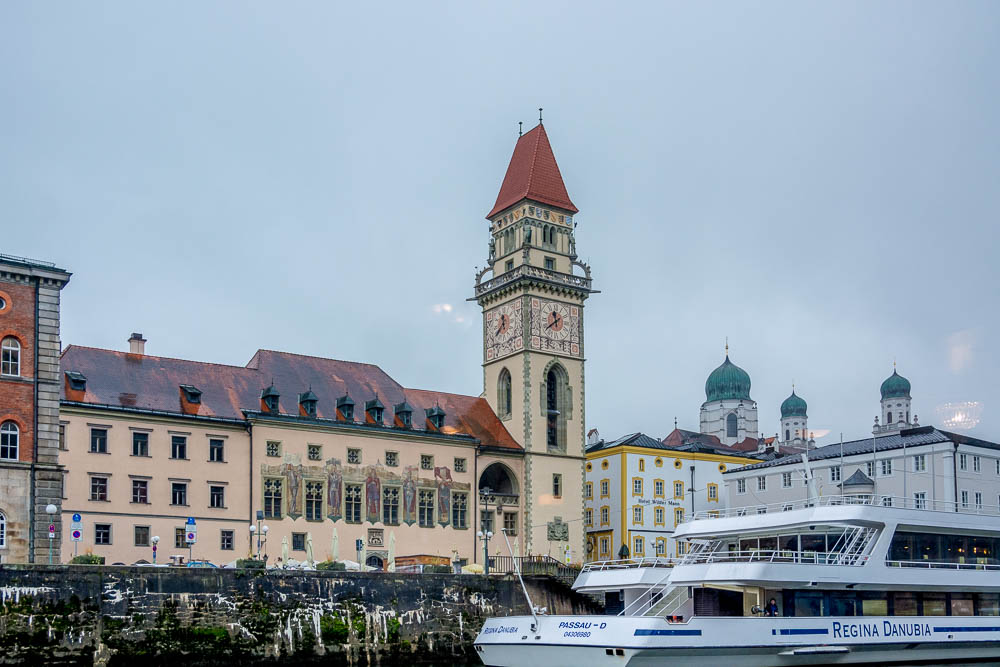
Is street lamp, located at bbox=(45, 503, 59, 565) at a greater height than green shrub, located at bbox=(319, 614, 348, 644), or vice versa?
street lamp, located at bbox=(45, 503, 59, 565)

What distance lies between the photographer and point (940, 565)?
40.7 metres

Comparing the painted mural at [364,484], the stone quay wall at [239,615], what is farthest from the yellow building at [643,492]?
the stone quay wall at [239,615]

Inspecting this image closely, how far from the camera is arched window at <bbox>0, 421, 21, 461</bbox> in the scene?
43531 mm

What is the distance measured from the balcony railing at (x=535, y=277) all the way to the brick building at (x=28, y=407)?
32.3m

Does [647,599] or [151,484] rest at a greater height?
[151,484]

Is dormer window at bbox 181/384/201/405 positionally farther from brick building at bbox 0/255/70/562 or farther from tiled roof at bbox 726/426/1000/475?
tiled roof at bbox 726/426/1000/475

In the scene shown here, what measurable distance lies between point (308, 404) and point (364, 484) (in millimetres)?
5164

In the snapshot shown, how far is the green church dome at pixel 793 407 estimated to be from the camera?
Answer: 177875mm

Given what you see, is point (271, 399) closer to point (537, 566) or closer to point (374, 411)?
point (374, 411)

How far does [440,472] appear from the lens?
2598 inches

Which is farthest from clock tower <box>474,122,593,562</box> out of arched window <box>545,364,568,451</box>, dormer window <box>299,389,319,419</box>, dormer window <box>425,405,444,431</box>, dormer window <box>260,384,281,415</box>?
dormer window <box>260,384,281,415</box>

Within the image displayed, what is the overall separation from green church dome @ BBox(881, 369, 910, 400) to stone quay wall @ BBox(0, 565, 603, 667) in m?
119

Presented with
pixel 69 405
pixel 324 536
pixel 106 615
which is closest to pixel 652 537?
pixel 324 536

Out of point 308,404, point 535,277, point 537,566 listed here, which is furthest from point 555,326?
point 308,404
